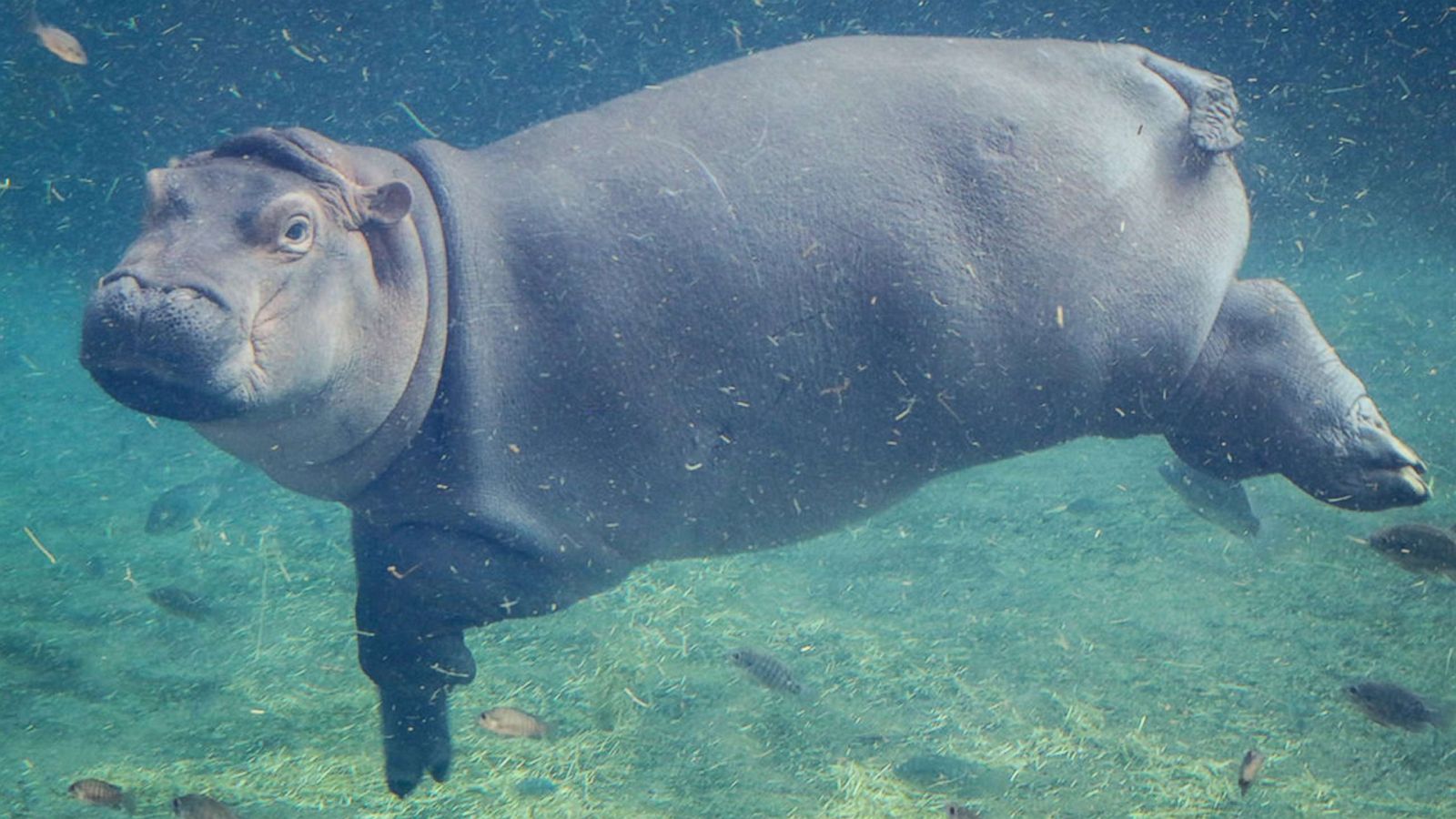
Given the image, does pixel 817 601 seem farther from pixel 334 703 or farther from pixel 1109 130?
pixel 1109 130

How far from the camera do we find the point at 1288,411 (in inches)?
125

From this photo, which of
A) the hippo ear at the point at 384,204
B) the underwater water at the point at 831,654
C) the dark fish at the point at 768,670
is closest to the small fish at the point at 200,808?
the underwater water at the point at 831,654

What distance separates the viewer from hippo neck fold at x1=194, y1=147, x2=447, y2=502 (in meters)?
2.98

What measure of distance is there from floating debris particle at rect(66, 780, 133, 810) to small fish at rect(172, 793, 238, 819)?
420mm

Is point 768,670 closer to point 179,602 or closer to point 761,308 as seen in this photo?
point 761,308

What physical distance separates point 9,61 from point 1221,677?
1939 centimetres

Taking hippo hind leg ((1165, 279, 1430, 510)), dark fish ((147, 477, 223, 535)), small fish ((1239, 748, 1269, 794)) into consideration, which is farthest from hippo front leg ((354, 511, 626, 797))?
dark fish ((147, 477, 223, 535))

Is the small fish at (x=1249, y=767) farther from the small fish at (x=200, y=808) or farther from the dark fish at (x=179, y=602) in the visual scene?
the dark fish at (x=179, y=602)

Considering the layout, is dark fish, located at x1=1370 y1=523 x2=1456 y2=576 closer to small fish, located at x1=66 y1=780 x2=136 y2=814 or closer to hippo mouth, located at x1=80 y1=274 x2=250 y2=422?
hippo mouth, located at x1=80 y1=274 x2=250 y2=422

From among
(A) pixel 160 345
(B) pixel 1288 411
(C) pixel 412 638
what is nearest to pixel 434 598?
(C) pixel 412 638

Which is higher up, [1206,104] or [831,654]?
[1206,104]

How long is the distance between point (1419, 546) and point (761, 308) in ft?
10.6

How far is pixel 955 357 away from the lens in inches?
118

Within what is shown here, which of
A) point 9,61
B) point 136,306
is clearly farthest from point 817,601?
point 9,61
